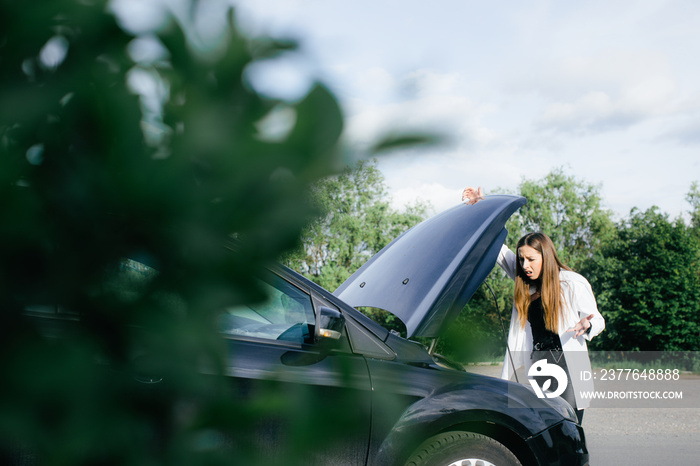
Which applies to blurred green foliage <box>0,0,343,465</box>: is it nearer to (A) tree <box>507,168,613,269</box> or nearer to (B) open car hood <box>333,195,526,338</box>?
(B) open car hood <box>333,195,526,338</box>

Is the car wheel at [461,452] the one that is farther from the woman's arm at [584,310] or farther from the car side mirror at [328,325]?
the woman's arm at [584,310]

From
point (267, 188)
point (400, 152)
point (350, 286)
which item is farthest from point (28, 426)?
point (350, 286)

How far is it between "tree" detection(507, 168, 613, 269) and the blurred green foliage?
27.0 metres

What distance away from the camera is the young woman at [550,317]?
3.73m

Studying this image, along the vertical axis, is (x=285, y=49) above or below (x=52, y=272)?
above

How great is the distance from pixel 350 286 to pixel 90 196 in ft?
10.5

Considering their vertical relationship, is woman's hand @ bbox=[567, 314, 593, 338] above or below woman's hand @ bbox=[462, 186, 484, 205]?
below

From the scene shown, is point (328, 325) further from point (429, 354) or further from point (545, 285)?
point (545, 285)

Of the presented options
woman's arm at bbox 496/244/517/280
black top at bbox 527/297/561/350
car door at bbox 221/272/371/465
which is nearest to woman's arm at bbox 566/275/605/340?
black top at bbox 527/297/561/350

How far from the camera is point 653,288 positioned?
1464cm

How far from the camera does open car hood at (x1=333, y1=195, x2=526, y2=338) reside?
9.98 ft

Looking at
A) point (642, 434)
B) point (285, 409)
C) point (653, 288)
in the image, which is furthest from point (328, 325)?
point (653, 288)

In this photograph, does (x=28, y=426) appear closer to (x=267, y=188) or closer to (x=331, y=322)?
(x=267, y=188)

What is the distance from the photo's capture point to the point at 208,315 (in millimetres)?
676
